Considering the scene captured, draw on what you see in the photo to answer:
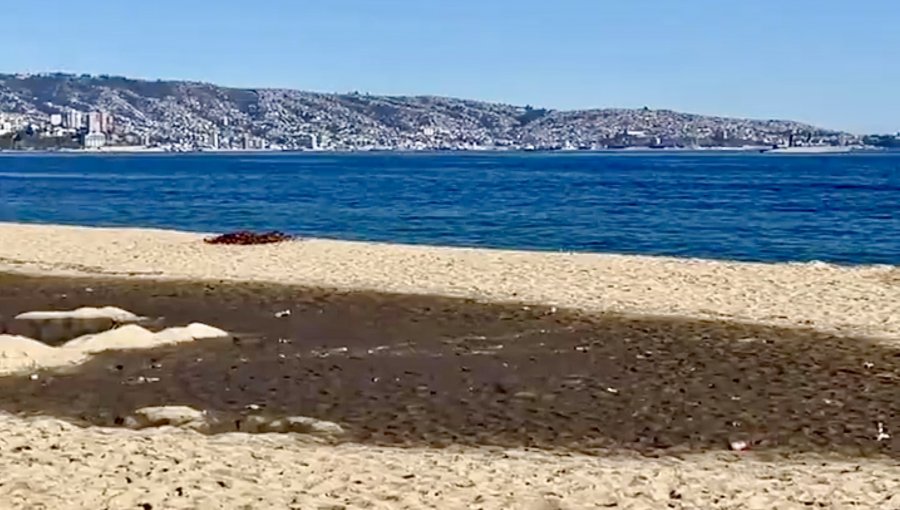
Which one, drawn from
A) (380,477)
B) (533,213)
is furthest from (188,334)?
(533,213)

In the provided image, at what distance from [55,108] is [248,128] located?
30449 mm

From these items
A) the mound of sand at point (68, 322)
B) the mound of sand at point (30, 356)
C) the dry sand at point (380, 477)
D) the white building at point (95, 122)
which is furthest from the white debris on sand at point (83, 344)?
the white building at point (95, 122)

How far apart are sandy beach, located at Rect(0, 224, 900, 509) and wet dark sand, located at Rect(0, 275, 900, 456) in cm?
4

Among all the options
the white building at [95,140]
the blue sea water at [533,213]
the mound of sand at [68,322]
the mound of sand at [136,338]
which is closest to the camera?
the mound of sand at [136,338]

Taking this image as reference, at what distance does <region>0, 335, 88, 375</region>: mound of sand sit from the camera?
12.4m

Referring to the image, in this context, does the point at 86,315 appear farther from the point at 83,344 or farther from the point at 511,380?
the point at 511,380

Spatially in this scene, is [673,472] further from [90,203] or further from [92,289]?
[90,203]

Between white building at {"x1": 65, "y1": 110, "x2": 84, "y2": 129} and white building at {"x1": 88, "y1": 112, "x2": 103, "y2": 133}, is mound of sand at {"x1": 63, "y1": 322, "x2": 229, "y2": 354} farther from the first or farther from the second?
white building at {"x1": 65, "y1": 110, "x2": 84, "y2": 129}

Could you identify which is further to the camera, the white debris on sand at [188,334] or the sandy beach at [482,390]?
the white debris on sand at [188,334]

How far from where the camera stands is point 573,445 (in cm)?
958

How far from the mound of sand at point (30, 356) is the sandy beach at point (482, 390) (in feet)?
0.86

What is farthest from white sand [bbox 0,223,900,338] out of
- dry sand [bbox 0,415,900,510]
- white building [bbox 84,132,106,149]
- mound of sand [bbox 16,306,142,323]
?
white building [bbox 84,132,106,149]

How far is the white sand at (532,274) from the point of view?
1727 cm

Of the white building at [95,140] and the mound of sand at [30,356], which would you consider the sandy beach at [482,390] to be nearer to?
the mound of sand at [30,356]
